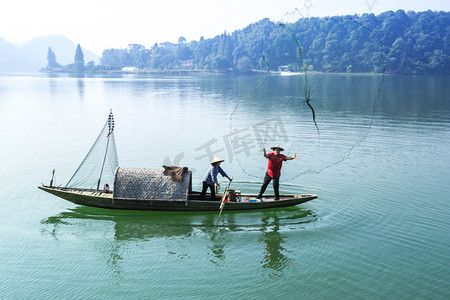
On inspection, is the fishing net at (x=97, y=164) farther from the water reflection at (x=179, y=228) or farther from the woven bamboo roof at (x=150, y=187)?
the woven bamboo roof at (x=150, y=187)

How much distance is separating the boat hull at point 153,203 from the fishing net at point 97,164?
67 centimetres

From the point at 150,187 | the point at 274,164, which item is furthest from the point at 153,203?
the point at 274,164

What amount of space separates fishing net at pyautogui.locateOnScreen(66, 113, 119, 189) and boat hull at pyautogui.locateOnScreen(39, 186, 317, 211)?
667 mm

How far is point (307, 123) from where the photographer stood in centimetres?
2741

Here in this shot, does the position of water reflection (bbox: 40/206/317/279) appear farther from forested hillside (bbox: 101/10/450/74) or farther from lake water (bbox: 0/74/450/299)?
forested hillside (bbox: 101/10/450/74)

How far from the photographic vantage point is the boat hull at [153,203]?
1221cm

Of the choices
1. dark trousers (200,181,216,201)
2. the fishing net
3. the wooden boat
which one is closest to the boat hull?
the wooden boat

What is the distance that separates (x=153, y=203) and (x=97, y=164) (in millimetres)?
2895

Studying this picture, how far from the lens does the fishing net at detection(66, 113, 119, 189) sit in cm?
1323

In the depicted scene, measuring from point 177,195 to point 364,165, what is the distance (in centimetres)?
960

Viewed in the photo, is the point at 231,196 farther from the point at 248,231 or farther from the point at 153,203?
the point at 153,203

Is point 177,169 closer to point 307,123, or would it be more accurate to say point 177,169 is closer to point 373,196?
point 373,196

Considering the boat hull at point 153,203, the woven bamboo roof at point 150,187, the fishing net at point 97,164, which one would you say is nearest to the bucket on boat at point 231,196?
the boat hull at point 153,203

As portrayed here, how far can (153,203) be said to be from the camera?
40.0ft
